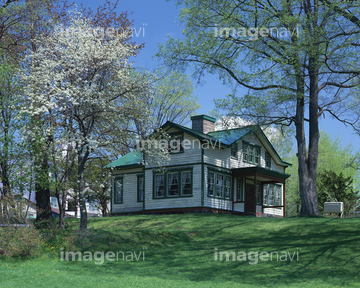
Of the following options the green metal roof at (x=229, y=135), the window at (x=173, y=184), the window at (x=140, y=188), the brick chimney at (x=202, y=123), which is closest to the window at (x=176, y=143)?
the window at (x=173, y=184)

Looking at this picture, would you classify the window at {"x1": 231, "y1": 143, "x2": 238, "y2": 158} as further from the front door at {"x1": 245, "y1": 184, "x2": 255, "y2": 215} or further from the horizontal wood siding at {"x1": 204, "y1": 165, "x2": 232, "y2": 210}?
the horizontal wood siding at {"x1": 204, "y1": 165, "x2": 232, "y2": 210}

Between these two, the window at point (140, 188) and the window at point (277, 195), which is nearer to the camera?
the window at point (140, 188)

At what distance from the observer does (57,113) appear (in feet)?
73.9

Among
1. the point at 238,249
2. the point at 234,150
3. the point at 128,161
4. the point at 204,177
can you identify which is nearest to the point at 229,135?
the point at 234,150

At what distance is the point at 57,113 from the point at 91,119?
1716mm

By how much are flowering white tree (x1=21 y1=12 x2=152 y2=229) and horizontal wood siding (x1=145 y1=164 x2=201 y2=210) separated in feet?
26.1

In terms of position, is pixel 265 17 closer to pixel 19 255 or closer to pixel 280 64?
pixel 280 64

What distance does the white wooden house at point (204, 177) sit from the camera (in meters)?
30.3

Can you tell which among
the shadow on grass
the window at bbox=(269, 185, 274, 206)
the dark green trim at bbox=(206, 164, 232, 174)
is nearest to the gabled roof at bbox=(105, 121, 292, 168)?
the dark green trim at bbox=(206, 164, 232, 174)

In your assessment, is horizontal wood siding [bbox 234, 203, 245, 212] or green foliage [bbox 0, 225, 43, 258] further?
horizontal wood siding [bbox 234, 203, 245, 212]

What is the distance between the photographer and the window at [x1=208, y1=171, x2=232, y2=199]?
30.7m

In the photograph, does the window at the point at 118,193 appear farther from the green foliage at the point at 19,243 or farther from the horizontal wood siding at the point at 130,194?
the green foliage at the point at 19,243

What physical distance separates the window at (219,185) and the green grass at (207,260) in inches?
250

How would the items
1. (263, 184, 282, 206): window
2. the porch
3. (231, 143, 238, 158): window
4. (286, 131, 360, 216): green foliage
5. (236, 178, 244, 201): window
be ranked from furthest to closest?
(286, 131, 360, 216): green foliage, (263, 184, 282, 206): window, (236, 178, 244, 201): window, (231, 143, 238, 158): window, the porch
